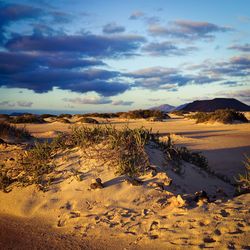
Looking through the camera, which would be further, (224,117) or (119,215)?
(224,117)

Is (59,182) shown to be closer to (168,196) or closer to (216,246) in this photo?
(168,196)

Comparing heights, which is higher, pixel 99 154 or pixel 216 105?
pixel 216 105

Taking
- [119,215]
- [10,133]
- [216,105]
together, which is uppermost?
[216,105]

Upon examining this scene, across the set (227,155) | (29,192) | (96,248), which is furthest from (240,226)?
(227,155)

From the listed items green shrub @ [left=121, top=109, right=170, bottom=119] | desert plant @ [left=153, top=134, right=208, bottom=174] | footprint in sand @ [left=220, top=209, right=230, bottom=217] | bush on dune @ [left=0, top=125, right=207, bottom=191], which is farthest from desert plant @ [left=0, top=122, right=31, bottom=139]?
green shrub @ [left=121, top=109, right=170, bottom=119]

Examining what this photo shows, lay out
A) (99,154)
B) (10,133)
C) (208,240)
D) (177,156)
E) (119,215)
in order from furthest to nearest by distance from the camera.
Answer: (10,133), (177,156), (99,154), (119,215), (208,240)

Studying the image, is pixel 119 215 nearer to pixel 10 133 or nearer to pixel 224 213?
pixel 224 213

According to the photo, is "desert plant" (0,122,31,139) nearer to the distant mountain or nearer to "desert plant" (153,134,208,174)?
"desert plant" (153,134,208,174)

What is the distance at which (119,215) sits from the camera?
15.6 ft

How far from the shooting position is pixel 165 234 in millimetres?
4082

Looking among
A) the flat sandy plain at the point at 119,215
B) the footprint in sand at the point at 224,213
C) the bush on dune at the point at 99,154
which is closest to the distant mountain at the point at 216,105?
the bush on dune at the point at 99,154

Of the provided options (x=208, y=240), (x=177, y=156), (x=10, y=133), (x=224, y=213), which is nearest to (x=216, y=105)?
(x=10, y=133)

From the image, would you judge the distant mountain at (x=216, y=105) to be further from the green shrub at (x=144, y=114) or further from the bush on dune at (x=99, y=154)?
the bush on dune at (x=99, y=154)

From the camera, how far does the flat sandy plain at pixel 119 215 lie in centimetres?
402
